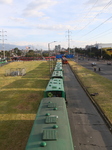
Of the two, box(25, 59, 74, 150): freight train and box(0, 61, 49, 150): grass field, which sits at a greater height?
box(25, 59, 74, 150): freight train

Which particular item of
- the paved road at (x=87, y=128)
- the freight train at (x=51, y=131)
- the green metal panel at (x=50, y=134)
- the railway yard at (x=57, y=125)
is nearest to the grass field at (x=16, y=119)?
the railway yard at (x=57, y=125)

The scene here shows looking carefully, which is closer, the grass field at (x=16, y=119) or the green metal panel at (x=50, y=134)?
the green metal panel at (x=50, y=134)

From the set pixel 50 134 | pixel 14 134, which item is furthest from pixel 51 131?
pixel 14 134

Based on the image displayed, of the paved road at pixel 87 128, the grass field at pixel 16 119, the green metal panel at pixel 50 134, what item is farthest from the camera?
the grass field at pixel 16 119

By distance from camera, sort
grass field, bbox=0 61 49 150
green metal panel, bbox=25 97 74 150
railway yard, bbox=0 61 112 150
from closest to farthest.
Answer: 1. green metal panel, bbox=25 97 74 150
2. railway yard, bbox=0 61 112 150
3. grass field, bbox=0 61 49 150

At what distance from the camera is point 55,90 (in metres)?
15.7

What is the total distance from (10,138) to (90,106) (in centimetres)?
1037

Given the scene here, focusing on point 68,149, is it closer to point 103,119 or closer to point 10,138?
point 10,138

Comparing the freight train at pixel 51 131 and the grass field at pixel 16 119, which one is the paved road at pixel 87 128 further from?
the grass field at pixel 16 119

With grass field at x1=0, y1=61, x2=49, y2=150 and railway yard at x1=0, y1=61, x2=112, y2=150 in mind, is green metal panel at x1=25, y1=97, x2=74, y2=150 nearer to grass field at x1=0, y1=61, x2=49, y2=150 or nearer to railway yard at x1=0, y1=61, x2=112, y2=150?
railway yard at x1=0, y1=61, x2=112, y2=150

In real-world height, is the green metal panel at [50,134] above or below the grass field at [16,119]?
above

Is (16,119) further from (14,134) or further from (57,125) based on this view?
(57,125)

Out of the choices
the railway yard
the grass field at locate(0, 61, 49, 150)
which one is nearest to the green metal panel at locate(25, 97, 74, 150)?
the railway yard

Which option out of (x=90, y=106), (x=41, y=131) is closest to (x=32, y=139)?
(x=41, y=131)
